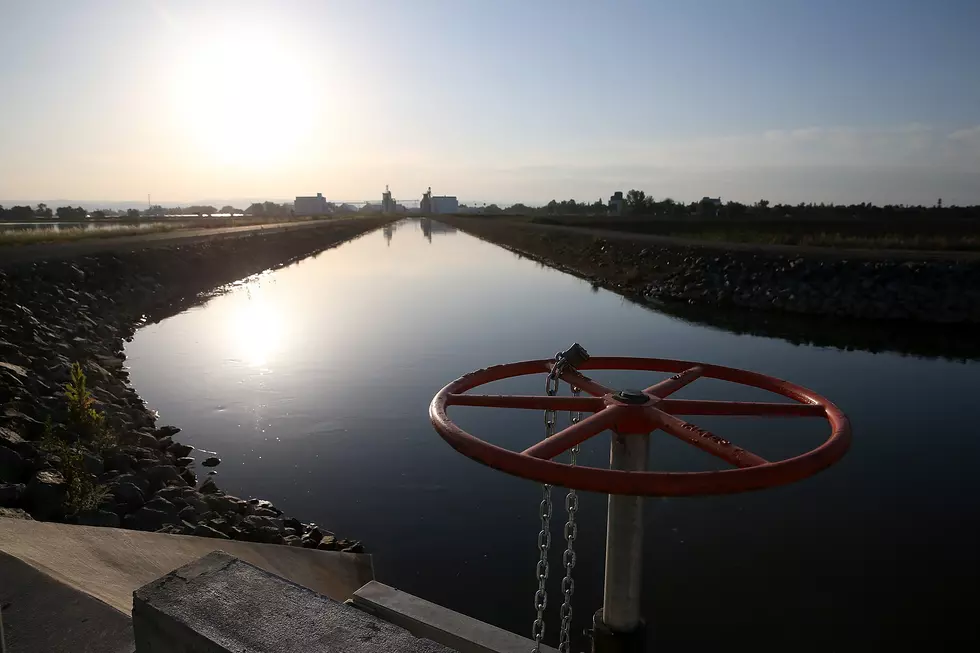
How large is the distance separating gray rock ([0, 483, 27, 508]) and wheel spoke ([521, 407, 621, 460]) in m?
5.13

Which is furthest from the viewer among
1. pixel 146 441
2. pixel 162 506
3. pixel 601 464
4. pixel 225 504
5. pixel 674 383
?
pixel 146 441

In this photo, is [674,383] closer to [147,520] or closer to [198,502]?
[147,520]

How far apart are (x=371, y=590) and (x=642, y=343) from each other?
39.2 ft

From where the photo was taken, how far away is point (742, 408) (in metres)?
2.62

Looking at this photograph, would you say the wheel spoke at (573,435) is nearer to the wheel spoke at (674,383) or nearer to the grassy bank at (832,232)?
the wheel spoke at (674,383)

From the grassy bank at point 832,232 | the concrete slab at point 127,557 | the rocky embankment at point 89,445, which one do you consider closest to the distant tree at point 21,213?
the grassy bank at point 832,232

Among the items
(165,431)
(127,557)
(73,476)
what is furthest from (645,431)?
(165,431)

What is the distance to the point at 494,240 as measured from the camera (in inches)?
2238

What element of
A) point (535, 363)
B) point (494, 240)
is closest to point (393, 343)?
point (535, 363)

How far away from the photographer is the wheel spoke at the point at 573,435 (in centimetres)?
224

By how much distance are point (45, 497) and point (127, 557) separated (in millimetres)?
1979

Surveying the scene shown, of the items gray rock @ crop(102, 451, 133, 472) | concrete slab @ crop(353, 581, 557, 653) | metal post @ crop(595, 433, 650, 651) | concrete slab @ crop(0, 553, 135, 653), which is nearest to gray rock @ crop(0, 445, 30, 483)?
gray rock @ crop(102, 451, 133, 472)

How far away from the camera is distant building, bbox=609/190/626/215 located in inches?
3410

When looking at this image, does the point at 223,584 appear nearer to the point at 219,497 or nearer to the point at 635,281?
the point at 219,497
